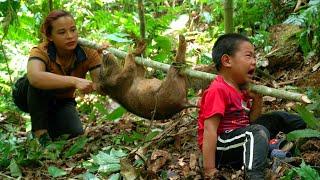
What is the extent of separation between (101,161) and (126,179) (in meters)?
0.43

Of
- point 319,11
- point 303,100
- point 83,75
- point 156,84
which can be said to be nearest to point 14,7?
point 83,75

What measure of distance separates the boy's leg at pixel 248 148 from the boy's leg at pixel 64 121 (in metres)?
2.41

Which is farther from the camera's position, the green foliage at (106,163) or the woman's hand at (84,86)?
the woman's hand at (84,86)

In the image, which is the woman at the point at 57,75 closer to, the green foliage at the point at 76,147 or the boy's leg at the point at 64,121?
the boy's leg at the point at 64,121

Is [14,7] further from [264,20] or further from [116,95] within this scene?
[264,20]

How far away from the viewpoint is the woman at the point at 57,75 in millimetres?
5047

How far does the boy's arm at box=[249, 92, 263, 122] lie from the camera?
3876 millimetres

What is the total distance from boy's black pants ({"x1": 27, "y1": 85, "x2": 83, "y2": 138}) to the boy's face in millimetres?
2576

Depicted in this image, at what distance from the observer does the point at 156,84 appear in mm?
4598

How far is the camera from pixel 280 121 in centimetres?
398

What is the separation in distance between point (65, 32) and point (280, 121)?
8.22 feet

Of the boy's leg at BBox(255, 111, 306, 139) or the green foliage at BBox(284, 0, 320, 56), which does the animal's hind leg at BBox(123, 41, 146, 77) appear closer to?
the boy's leg at BBox(255, 111, 306, 139)

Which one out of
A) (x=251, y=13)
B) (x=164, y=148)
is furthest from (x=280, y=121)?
(x=251, y=13)

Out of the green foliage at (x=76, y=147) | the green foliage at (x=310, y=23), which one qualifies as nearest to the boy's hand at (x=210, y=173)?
the green foliage at (x=76, y=147)
